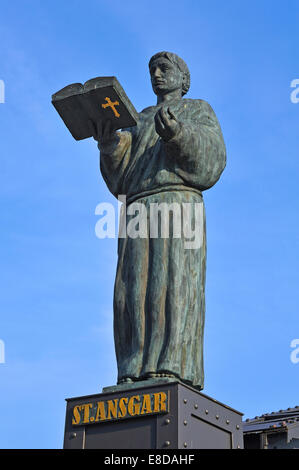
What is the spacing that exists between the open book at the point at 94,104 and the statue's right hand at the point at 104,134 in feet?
0.18

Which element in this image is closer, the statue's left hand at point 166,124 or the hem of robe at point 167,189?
the statue's left hand at point 166,124

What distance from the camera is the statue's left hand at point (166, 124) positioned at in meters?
9.18

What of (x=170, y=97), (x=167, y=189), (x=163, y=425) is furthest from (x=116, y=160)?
(x=163, y=425)

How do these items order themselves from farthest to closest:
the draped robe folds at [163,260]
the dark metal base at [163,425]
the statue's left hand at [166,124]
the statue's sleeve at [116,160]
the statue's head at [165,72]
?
the statue's head at [165,72] → the statue's sleeve at [116,160] → the statue's left hand at [166,124] → the draped robe folds at [163,260] → the dark metal base at [163,425]

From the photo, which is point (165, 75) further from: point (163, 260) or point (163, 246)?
point (163, 260)

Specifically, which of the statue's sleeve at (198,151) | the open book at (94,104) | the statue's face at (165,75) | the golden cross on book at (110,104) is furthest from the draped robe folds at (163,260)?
the golden cross on book at (110,104)

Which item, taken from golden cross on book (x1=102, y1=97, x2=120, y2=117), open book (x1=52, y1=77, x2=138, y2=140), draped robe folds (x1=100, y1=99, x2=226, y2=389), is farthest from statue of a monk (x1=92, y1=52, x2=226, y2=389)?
golden cross on book (x1=102, y1=97, x2=120, y2=117)

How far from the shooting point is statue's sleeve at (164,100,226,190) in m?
9.42

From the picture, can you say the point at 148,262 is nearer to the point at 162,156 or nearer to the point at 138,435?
the point at 162,156

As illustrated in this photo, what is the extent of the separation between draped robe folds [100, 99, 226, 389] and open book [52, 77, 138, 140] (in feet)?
1.52

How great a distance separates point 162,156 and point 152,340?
6.67ft

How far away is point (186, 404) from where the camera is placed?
839 cm

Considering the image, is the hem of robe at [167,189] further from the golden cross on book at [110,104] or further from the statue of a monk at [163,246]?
the golden cross on book at [110,104]

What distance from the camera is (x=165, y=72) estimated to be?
33.9 feet
